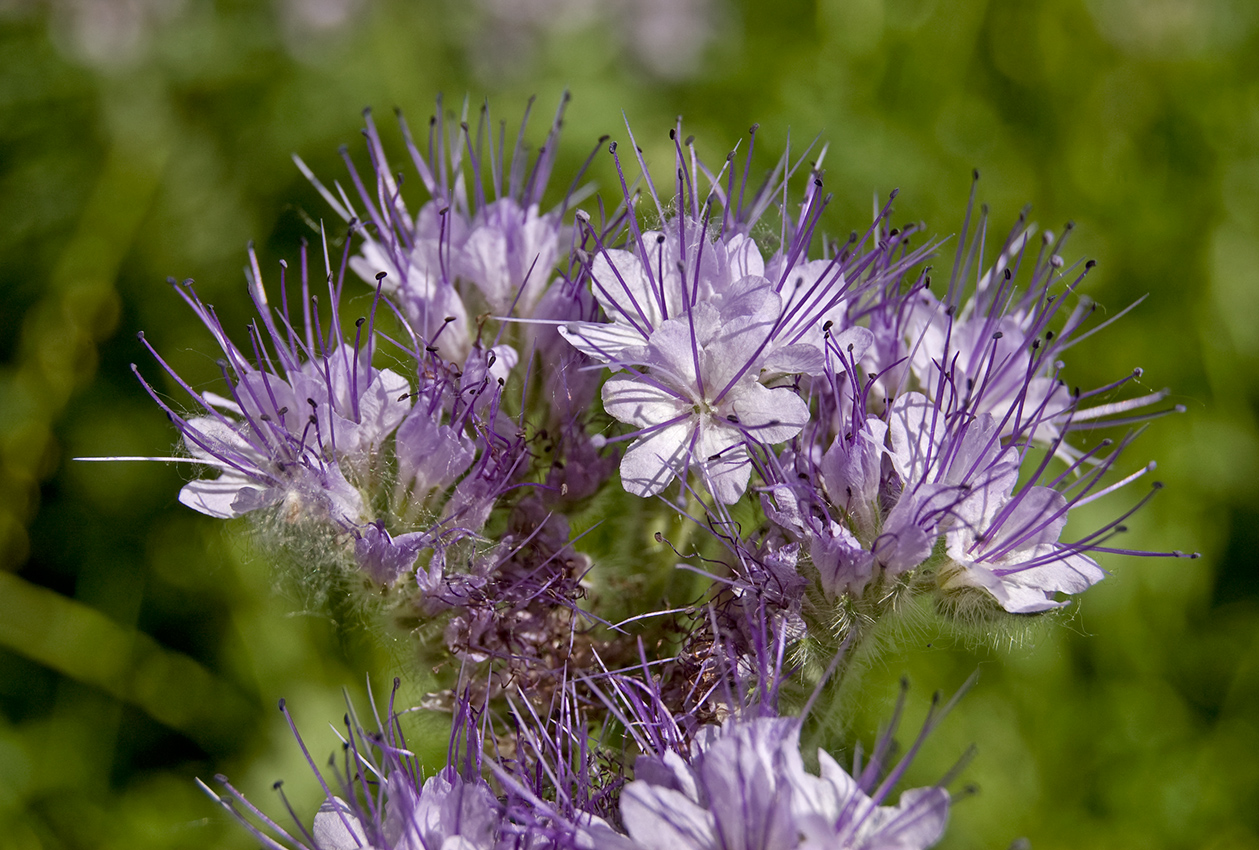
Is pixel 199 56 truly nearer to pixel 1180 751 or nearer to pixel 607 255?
pixel 607 255

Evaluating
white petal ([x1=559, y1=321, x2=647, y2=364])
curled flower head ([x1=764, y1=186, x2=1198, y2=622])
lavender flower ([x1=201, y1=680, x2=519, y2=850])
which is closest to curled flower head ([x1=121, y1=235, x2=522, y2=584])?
white petal ([x1=559, y1=321, x2=647, y2=364])

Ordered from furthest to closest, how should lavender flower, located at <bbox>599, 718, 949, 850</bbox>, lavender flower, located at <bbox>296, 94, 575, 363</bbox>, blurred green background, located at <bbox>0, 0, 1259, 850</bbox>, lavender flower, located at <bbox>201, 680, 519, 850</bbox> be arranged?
blurred green background, located at <bbox>0, 0, 1259, 850</bbox> < lavender flower, located at <bbox>296, 94, 575, 363</bbox> < lavender flower, located at <bbox>201, 680, 519, 850</bbox> < lavender flower, located at <bbox>599, 718, 949, 850</bbox>

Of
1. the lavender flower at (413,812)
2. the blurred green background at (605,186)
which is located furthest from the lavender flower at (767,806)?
the blurred green background at (605,186)

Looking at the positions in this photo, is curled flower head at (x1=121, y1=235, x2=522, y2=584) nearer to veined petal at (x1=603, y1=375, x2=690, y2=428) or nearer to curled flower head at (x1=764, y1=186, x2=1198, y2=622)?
veined petal at (x1=603, y1=375, x2=690, y2=428)

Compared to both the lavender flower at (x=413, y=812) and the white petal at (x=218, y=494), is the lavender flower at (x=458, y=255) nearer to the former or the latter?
the white petal at (x=218, y=494)

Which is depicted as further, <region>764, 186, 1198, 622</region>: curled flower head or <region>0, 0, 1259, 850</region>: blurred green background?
<region>0, 0, 1259, 850</region>: blurred green background

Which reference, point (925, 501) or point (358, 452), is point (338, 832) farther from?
point (925, 501)

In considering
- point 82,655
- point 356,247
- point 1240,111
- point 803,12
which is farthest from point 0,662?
point 1240,111
